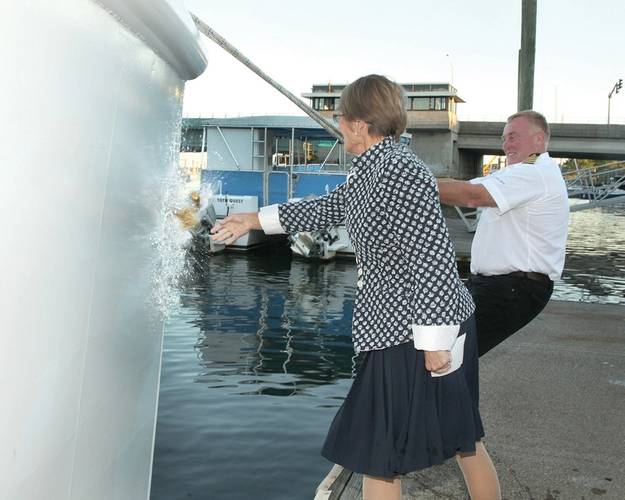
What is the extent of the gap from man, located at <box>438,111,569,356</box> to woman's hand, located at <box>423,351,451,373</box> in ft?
3.52

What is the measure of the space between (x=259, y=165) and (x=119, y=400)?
71.3 feet

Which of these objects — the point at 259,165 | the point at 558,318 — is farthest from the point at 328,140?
the point at 558,318

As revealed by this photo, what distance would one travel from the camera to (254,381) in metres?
7.46

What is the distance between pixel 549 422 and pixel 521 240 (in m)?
1.30

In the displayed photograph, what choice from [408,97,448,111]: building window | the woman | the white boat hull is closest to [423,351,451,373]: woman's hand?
→ the woman

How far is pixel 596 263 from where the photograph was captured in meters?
19.8

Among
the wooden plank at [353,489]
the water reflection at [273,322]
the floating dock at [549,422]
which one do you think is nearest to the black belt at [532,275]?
the floating dock at [549,422]

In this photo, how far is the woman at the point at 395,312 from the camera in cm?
217

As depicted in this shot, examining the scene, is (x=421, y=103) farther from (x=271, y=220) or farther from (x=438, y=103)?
(x=271, y=220)

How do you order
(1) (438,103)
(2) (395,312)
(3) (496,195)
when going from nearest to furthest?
(2) (395,312)
(3) (496,195)
(1) (438,103)

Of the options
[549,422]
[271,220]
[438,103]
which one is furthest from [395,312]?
[438,103]

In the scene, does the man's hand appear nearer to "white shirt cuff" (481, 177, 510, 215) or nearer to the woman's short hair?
"white shirt cuff" (481, 177, 510, 215)

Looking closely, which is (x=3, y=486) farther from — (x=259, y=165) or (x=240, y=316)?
(x=259, y=165)

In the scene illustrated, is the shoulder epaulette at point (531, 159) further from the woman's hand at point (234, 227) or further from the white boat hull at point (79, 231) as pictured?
the white boat hull at point (79, 231)
